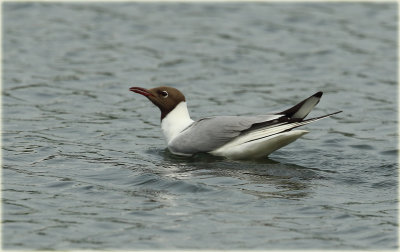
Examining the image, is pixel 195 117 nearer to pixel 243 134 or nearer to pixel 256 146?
pixel 243 134

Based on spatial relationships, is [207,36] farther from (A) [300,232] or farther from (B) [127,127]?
(A) [300,232]

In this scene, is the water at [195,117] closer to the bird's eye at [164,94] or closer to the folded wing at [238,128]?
the folded wing at [238,128]

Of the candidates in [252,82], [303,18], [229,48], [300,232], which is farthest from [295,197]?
[303,18]

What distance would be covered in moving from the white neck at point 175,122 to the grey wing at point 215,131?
43cm

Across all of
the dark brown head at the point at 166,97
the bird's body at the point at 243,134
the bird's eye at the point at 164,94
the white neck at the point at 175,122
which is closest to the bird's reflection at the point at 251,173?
the bird's body at the point at 243,134

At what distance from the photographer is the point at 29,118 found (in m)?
15.5

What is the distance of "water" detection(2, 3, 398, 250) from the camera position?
9.66 metres

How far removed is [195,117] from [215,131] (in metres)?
3.21

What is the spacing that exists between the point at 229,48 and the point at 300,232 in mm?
11729

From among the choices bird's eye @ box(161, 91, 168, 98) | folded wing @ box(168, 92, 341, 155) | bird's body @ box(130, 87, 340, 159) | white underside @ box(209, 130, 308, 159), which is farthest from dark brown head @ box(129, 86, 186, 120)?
white underside @ box(209, 130, 308, 159)

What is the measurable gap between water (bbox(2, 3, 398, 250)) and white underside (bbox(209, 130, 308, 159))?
0.18 metres

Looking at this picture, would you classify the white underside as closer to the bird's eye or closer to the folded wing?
the folded wing

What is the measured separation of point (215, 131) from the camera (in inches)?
507

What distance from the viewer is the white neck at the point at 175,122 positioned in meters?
13.6
